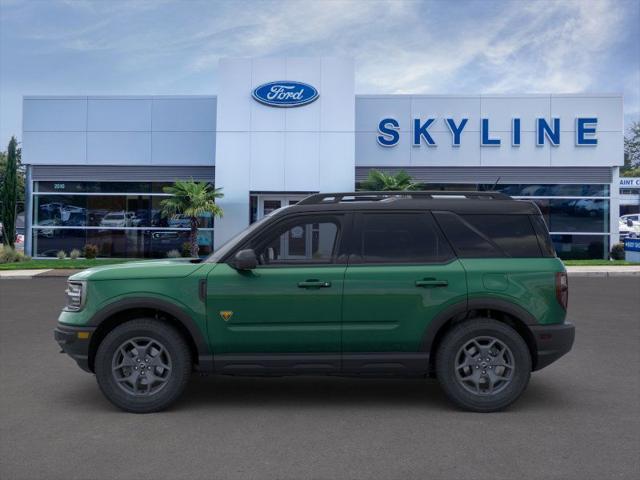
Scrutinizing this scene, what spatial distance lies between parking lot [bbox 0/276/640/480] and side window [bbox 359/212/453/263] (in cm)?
137

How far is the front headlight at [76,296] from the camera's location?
225 inches

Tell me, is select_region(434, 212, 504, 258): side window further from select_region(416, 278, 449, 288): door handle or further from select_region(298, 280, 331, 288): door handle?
select_region(298, 280, 331, 288): door handle

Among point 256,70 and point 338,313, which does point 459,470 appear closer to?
point 338,313

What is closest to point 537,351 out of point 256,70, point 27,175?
point 256,70

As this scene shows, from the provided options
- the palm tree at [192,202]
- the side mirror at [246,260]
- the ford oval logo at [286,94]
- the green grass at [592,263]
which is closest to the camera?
the side mirror at [246,260]

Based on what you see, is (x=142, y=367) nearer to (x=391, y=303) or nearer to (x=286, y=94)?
(x=391, y=303)

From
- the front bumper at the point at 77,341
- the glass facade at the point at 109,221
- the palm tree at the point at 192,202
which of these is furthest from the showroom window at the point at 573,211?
the front bumper at the point at 77,341

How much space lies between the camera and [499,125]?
83.1ft

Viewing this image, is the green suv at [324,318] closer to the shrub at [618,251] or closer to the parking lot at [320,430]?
the parking lot at [320,430]

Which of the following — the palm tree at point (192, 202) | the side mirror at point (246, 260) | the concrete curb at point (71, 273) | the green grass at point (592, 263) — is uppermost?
the palm tree at point (192, 202)

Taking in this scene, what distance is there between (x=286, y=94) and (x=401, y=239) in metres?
18.9

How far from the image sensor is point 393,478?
4.12 m

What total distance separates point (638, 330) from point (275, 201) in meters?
16.4

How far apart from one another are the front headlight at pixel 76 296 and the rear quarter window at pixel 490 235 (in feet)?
10.8
